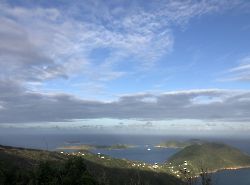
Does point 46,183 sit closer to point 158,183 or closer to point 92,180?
point 92,180

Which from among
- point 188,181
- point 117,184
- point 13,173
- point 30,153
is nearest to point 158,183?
point 117,184

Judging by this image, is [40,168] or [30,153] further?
[30,153]

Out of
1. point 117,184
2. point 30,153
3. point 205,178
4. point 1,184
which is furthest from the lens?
point 30,153

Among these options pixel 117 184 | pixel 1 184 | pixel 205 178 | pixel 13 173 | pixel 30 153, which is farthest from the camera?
pixel 30 153

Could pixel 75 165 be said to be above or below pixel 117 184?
above

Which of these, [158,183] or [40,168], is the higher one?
[40,168]

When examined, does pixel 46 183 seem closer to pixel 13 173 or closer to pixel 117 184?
pixel 13 173

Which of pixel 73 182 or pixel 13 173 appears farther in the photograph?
pixel 13 173

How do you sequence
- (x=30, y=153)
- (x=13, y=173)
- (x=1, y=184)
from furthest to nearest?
(x=30, y=153) < (x=13, y=173) < (x=1, y=184)

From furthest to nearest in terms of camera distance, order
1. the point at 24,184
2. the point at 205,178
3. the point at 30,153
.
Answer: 1. the point at 30,153
2. the point at 24,184
3. the point at 205,178
